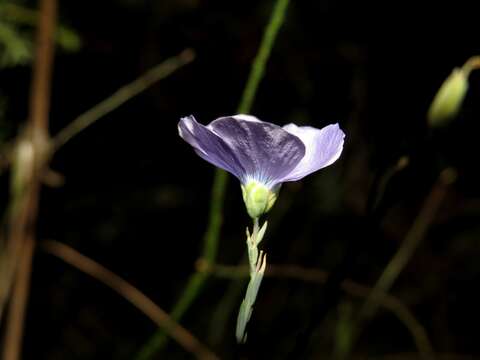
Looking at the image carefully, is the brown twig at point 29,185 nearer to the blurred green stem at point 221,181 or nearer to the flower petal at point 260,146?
the blurred green stem at point 221,181

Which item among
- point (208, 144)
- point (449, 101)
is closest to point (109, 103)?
point (208, 144)

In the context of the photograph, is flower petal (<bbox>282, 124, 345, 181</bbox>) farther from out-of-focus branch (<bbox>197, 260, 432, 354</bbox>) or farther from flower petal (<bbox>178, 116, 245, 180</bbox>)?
out-of-focus branch (<bbox>197, 260, 432, 354</bbox>)

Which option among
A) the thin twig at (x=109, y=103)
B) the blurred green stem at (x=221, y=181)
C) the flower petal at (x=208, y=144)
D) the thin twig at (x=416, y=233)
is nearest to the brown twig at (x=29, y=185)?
the thin twig at (x=109, y=103)

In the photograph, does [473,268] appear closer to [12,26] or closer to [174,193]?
[174,193]

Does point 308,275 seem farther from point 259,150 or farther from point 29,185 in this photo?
point 259,150

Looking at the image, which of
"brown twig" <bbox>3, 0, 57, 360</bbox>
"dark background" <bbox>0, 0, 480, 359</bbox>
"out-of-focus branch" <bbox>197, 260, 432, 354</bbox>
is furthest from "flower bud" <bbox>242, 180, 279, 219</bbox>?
"dark background" <bbox>0, 0, 480, 359</bbox>

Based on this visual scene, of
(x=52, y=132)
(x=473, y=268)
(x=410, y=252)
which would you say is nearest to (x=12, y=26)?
(x=52, y=132)
